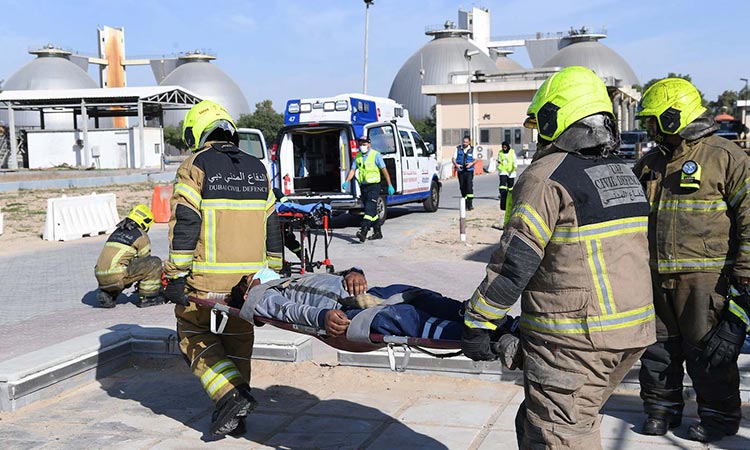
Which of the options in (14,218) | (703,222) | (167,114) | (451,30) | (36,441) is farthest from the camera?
(451,30)

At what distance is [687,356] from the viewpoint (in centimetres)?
495

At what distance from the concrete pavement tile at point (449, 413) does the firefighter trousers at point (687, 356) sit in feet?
3.54

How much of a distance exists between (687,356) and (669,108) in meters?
1.53

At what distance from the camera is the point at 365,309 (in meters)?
4.39

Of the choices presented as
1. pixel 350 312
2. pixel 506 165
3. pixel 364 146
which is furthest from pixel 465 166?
pixel 350 312

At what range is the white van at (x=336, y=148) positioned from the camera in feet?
54.4

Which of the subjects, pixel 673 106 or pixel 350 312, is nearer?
pixel 350 312

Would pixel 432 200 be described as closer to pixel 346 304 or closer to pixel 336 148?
pixel 336 148

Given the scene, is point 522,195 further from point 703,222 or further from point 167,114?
point 167,114

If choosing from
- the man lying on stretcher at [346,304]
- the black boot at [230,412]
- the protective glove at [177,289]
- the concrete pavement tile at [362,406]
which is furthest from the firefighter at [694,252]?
the protective glove at [177,289]

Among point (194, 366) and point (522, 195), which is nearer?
point (522, 195)

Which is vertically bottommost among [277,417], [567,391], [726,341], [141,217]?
[277,417]

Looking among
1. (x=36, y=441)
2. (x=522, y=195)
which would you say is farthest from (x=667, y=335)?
(x=36, y=441)

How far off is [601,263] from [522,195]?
0.43 metres
